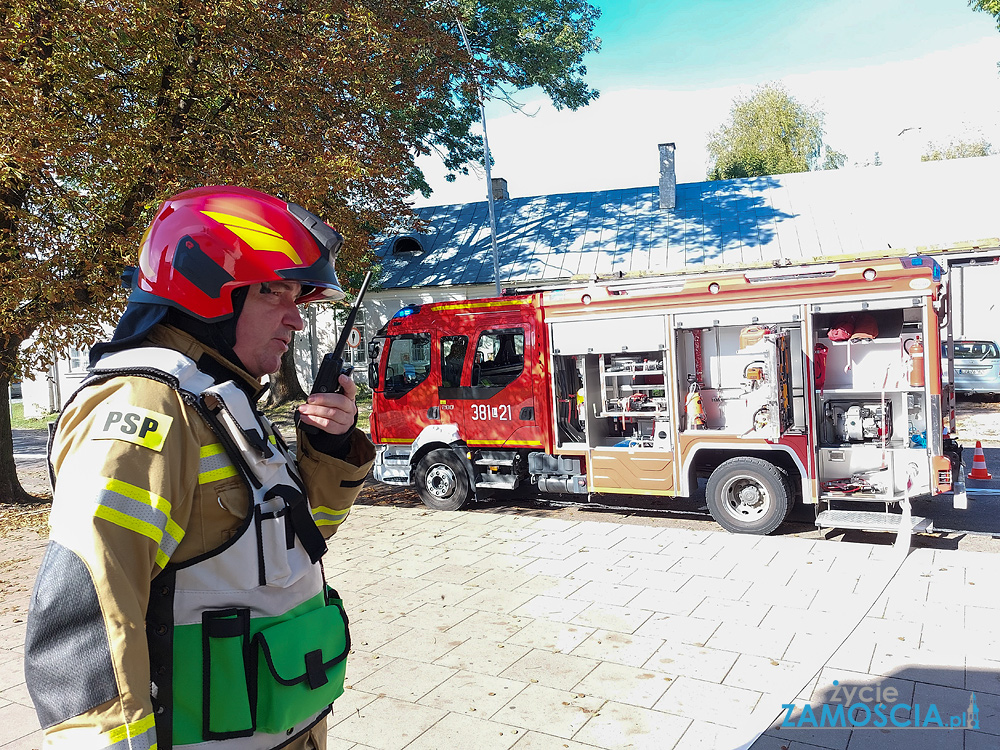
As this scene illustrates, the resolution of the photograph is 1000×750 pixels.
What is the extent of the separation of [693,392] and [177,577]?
783cm

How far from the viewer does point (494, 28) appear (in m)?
20.5

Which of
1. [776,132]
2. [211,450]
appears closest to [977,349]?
[211,450]

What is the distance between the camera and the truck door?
10.6 meters

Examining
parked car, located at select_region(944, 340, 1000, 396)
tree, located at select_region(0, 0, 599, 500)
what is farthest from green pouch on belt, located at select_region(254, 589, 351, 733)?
parked car, located at select_region(944, 340, 1000, 396)

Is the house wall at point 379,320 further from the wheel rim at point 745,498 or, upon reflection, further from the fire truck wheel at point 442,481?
the wheel rim at point 745,498

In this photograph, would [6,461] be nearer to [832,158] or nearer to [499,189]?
[499,189]

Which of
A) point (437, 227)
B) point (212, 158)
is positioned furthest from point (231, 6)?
point (437, 227)

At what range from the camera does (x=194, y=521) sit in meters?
1.74

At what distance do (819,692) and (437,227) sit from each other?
23.5 metres

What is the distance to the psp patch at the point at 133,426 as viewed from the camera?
62.7 inches

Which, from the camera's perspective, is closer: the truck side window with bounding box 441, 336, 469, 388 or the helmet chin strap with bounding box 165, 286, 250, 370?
the helmet chin strap with bounding box 165, 286, 250, 370

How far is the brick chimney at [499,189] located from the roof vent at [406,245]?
364cm

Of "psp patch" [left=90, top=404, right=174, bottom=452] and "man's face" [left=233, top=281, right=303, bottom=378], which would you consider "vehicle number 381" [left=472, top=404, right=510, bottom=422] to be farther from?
"psp patch" [left=90, top=404, right=174, bottom=452]

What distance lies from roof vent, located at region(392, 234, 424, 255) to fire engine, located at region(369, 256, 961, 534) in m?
15.5
